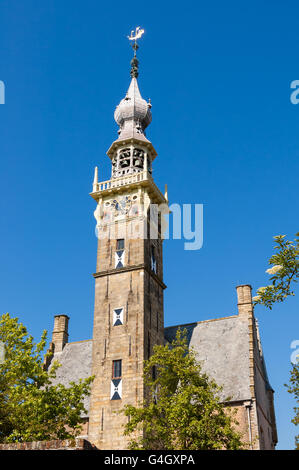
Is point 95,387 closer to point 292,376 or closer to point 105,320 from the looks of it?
point 105,320

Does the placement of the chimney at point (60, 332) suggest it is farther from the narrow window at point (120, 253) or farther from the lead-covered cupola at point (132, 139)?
the lead-covered cupola at point (132, 139)

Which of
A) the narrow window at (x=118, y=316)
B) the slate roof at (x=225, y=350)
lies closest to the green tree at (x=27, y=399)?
the narrow window at (x=118, y=316)

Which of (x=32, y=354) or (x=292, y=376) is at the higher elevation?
→ (x=32, y=354)

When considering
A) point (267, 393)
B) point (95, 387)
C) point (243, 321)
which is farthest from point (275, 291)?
point (267, 393)

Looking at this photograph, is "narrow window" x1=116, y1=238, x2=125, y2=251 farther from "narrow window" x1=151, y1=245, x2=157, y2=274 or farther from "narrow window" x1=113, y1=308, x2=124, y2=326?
"narrow window" x1=113, y1=308, x2=124, y2=326

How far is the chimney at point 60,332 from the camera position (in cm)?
4491

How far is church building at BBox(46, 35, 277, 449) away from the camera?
3303 cm

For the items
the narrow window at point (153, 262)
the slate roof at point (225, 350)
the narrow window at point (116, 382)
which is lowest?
the narrow window at point (116, 382)

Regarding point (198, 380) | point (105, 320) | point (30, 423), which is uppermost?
point (105, 320)

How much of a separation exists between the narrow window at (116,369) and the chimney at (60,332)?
37.5ft

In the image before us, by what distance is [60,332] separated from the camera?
150 feet

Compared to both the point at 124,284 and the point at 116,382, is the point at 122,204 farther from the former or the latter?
the point at 116,382
